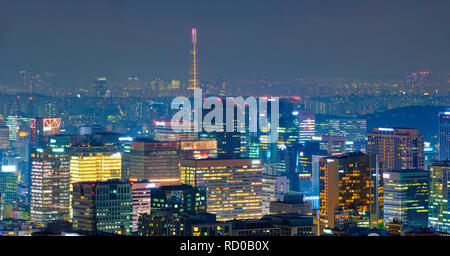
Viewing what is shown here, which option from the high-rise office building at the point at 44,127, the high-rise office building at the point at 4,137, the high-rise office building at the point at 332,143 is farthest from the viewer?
the high-rise office building at the point at 332,143

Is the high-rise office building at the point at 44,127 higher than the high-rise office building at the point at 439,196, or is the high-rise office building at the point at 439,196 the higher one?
the high-rise office building at the point at 44,127

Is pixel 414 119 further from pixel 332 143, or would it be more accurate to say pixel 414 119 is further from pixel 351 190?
pixel 351 190

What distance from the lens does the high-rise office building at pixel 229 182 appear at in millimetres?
26578

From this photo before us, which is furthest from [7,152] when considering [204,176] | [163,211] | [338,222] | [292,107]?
[338,222]

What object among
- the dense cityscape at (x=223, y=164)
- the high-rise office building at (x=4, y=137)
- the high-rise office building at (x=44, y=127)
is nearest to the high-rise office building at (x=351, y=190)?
the dense cityscape at (x=223, y=164)

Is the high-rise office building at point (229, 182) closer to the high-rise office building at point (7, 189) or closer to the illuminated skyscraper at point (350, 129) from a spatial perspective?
the high-rise office building at point (7, 189)

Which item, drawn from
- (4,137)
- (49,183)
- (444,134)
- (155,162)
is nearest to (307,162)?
(444,134)

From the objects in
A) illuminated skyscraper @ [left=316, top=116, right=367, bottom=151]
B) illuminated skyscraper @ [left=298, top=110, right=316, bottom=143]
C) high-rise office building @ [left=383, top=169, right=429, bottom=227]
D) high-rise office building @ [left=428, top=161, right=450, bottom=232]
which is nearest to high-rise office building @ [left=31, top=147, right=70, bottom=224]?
high-rise office building @ [left=383, top=169, right=429, bottom=227]

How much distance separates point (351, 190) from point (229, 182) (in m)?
7.81

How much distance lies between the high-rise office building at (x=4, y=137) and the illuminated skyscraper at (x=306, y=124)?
12.6 metres

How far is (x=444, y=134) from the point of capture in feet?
109

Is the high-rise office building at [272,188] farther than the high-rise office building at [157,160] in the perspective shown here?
No

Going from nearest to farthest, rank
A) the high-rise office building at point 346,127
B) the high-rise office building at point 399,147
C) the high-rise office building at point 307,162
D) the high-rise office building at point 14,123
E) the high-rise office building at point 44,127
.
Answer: the high-rise office building at point 399,147, the high-rise office building at point 307,162, the high-rise office building at point 44,127, the high-rise office building at point 14,123, the high-rise office building at point 346,127
